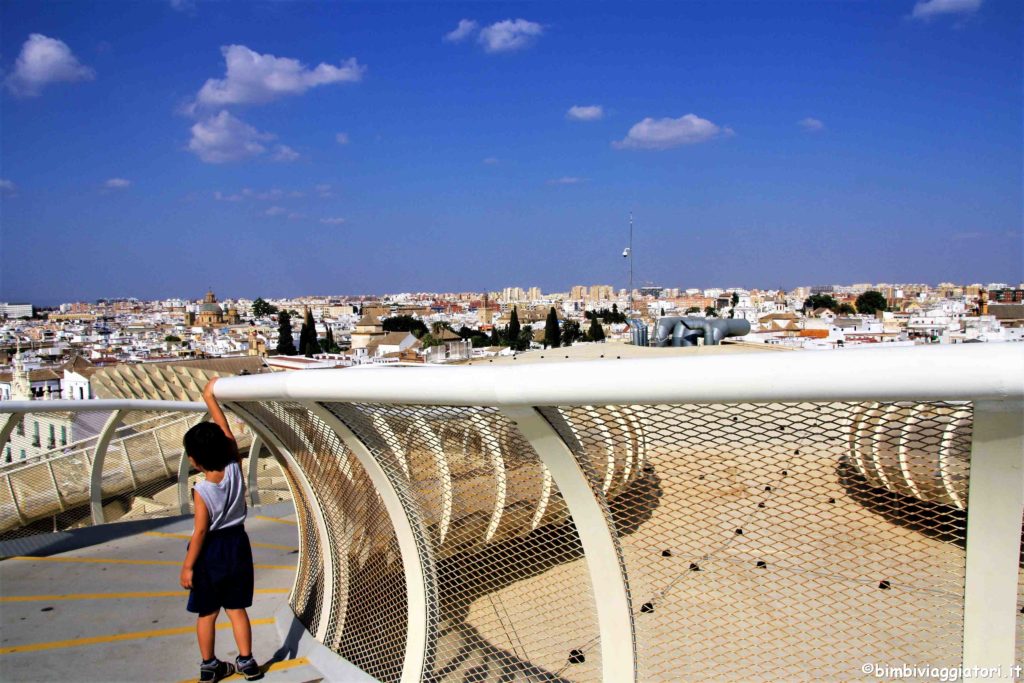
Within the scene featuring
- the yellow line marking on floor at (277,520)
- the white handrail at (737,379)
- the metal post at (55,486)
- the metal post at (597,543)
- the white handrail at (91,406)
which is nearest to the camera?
the white handrail at (737,379)

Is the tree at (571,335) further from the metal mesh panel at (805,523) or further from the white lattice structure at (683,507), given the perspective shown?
the metal mesh panel at (805,523)

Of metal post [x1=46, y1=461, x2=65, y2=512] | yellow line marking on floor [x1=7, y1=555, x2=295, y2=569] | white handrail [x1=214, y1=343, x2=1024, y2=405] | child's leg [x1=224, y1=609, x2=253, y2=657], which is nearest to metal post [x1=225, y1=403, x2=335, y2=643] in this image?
child's leg [x1=224, y1=609, x2=253, y2=657]

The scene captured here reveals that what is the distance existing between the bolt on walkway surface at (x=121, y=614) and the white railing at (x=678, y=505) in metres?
0.90

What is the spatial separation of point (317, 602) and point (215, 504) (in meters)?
0.83

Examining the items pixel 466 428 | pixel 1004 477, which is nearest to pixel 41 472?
pixel 466 428

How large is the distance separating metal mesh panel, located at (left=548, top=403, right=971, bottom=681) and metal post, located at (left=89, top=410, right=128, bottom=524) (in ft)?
13.5

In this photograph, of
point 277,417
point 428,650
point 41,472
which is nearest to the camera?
point 428,650

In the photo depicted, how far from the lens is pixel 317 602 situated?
3.34 m

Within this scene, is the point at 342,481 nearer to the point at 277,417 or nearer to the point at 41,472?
the point at 277,417

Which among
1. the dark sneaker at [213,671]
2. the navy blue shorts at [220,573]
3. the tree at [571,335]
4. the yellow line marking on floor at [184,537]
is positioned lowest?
the tree at [571,335]

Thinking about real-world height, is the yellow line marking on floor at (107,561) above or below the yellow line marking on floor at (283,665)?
below

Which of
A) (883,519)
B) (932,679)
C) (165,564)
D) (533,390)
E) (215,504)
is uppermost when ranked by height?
(533,390)

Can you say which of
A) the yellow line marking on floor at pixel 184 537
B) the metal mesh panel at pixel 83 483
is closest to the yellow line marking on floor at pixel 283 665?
the yellow line marking on floor at pixel 184 537

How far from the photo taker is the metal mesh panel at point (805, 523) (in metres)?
1.68
